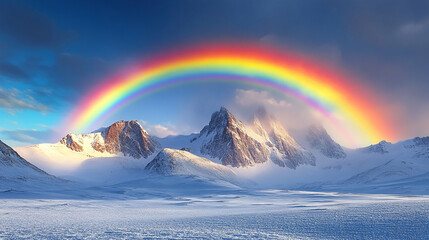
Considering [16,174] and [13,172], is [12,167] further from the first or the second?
[16,174]

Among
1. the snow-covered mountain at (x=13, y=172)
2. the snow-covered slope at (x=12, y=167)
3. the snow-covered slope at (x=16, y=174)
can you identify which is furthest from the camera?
the snow-covered slope at (x=12, y=167)

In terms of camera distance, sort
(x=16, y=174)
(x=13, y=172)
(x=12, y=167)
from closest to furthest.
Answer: (x=16, y=174) < (x=13, y=172) < (x=12, y=167)

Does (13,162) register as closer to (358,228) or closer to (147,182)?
(147,182)

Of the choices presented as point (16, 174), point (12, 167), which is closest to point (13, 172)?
point (16, 174)

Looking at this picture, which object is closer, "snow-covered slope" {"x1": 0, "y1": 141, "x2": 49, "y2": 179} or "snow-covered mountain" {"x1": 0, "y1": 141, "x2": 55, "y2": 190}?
"snow-covered mountain" {"x1": 0, "y1": 141, "x2": 55, "y2": 190}

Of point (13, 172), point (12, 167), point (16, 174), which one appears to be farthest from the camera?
point (12, 167)

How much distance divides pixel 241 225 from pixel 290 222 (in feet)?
8.70

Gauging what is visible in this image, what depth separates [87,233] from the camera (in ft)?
42.5

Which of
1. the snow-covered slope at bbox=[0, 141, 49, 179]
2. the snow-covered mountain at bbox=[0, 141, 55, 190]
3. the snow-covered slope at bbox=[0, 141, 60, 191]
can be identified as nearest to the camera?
the snow-covered slope at bbox=[0, 141, 60, 191]

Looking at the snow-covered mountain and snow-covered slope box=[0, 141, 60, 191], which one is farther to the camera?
the snow-covered mountain

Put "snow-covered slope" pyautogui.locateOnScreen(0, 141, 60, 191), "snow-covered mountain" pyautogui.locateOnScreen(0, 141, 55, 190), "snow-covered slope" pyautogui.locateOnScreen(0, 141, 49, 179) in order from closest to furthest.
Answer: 1. "snow-covered slope" pyautogui.locateOnScreen(0, 141, 60, 191)
2. "snow-covered mountain" pyautogui.locateOnScreen(0, 141, 55, 190)
3. "snow-covered slope" pyautogui.locateOnScreen(0, 141, 49, 179)

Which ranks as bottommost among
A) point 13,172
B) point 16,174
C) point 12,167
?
point 16,174

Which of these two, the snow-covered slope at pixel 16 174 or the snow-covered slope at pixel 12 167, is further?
the snow-covered slope at pixel 12 167

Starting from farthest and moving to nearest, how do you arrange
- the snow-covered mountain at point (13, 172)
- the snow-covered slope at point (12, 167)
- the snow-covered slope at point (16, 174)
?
the snow-covered slope at point (12, 167) < the snow-covered mountain at point (13, 172) < the snow-covered slope at point (16, 174)
